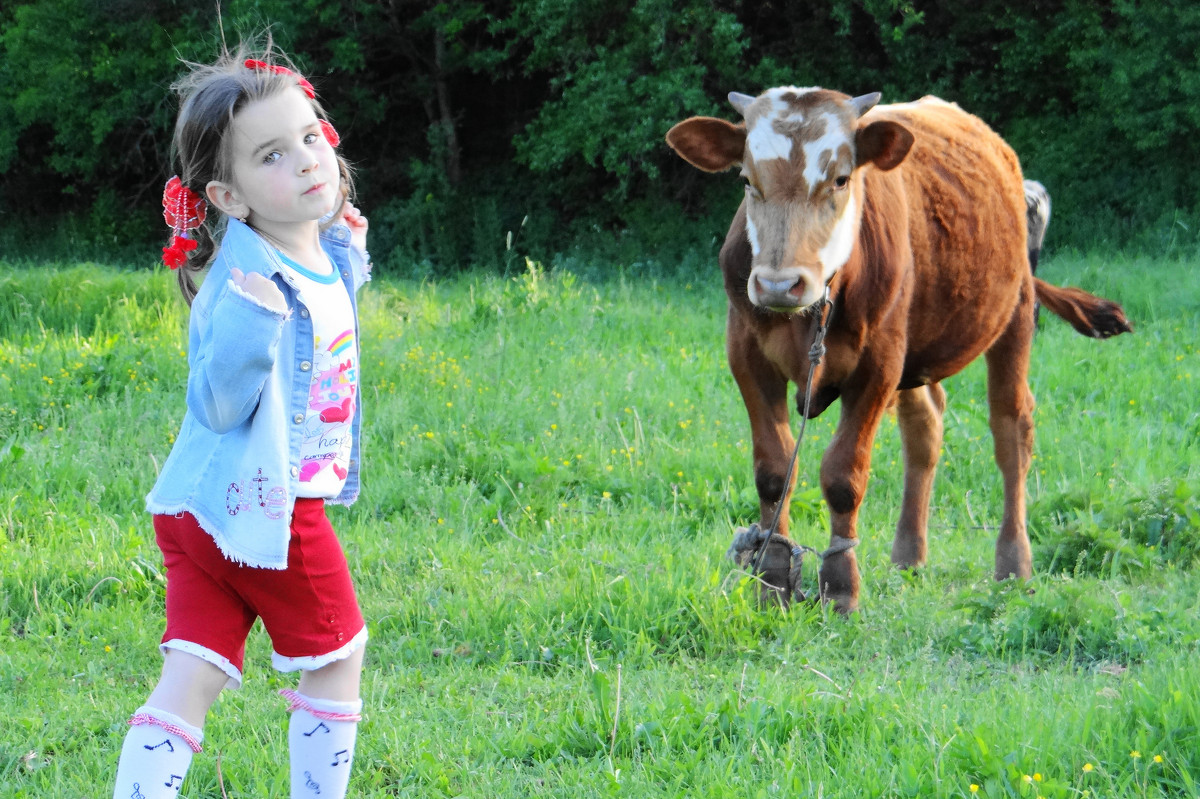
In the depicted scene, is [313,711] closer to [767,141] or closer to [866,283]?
[767,141]

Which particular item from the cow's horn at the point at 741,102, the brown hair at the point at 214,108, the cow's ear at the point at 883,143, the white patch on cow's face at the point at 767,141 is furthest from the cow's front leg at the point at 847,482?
the brown hair at the point at 214,108

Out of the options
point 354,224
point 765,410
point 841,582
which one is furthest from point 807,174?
point 354,224

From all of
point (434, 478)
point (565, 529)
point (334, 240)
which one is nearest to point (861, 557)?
point (565, 529)

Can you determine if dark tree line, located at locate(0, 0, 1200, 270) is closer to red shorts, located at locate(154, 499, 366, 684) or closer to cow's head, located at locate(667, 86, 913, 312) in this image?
cow's head, located at locate(667, 86, 913, 312)

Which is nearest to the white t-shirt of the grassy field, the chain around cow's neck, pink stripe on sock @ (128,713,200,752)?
pink stripe on sock @ (128,713,200,752)

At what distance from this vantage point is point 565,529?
16.9 feet

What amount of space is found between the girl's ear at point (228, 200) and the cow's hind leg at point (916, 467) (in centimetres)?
Answer: 339

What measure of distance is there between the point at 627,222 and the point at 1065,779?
15.3 m

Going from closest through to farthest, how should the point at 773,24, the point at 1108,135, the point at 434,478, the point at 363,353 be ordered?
the point at 434,478 < the point at 363,353 < the point at 1108,135 < the point at 773,24

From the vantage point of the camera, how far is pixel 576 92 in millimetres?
16000

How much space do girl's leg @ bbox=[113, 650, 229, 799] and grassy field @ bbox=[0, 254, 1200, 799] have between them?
0.70 meters

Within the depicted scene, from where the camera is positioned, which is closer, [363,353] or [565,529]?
[565,529]

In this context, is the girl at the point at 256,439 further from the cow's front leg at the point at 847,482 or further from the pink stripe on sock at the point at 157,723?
the cow's front leg at the point at 847,482

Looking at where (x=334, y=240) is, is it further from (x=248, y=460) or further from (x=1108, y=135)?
(x=1108, y=135)
